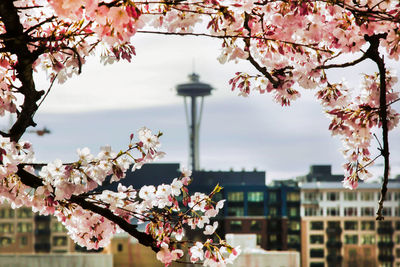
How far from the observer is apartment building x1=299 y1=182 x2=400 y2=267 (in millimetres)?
78312

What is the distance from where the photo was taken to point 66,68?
A: 4.13 metres

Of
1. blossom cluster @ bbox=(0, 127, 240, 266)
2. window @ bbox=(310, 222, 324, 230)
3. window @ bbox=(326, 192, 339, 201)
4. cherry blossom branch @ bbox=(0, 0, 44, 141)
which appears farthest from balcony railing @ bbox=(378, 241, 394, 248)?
cherry blossom branch @ bbox=(0, 0, 44, 141)

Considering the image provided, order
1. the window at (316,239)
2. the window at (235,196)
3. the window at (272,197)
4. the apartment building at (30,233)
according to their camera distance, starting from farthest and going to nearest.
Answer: the window at (316,239) < the apartment building at (30,233) < the window at (272,197) < the window at (235,196)

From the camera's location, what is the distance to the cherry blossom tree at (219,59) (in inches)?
140

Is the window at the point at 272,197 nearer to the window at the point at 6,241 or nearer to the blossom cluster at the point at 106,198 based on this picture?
the window at the point at 6,241

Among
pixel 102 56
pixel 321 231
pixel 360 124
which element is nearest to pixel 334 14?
pixel 360 124

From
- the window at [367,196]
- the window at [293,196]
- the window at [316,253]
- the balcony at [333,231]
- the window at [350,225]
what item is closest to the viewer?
the window at [293,196]

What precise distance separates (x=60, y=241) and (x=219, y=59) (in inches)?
3098

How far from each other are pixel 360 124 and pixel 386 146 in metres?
0.33

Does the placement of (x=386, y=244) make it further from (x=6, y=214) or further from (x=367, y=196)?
(x=6, y=214)

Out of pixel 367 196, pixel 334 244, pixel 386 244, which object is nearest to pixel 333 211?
pixel 334 244

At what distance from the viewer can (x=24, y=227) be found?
77.4 metres

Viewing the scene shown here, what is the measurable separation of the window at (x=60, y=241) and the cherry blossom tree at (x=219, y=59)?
7707 centimetres

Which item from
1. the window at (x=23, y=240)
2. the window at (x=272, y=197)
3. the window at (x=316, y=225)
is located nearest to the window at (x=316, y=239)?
the window at (x=316, y=225)
